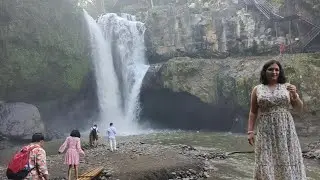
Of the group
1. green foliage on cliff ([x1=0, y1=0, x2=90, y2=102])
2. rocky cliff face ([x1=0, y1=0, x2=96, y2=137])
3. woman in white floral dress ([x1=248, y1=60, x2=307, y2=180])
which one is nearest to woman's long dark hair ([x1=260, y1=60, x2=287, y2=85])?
woman in white floral dress ([x1=248, y1=60, x2=307, y2=180])

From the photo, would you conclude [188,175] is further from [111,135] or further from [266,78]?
[266,78]

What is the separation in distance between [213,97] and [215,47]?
5.76 metres

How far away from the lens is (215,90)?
29.2m

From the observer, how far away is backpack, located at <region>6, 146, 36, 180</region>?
5273mm

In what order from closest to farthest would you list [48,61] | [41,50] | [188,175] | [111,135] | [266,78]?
[266,78], [188,175], [111,135], [41,50], [48,61]

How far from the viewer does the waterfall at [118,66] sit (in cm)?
3266

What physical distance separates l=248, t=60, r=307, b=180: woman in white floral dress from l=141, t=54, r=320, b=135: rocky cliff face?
66.2ft

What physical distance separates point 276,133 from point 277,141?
0.34ft

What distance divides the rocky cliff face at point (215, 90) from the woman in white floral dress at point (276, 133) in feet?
66.2

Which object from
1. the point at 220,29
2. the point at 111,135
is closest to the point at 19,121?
the point at 111,135

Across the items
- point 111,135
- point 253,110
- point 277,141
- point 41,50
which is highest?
point 41,50

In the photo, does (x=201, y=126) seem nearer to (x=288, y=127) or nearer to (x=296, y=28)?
(x=296, y=28)

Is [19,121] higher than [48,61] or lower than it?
lower

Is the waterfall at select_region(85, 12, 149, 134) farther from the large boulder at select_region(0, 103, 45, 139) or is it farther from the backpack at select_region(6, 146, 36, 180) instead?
the backpack at select_region(6, 146, 36, 180)
